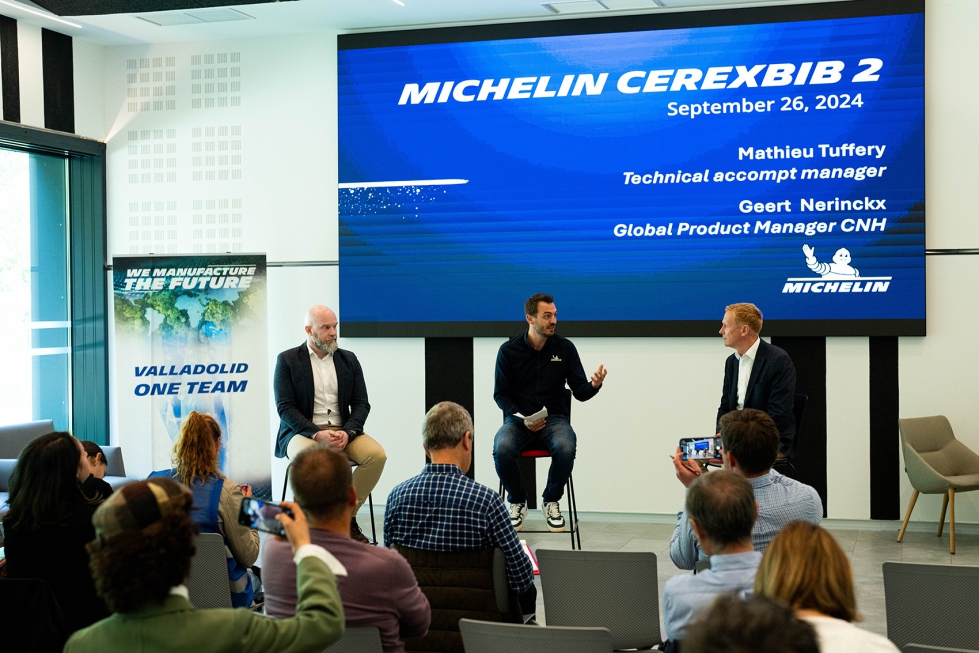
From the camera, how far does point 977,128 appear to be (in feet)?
19.7

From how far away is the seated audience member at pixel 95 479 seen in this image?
323 centimetres

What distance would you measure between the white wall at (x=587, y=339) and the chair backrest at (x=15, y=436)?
5.47 ft

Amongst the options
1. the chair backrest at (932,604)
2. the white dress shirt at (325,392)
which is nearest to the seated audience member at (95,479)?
the white dress shirt at (325,392)

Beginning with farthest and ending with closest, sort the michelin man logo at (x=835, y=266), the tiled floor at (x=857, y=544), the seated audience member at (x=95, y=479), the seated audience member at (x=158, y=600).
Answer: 1. the michelin man logo at (x=835, y=266)
2. the tiled floor at (x=857, y=544)
3. the seated audience member at (x=95, y=479)
4. the seated audience member at (x=158, y=600)

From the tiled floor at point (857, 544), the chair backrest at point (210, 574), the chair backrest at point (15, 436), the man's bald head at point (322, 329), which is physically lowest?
the tiled floor at point (857, 544)

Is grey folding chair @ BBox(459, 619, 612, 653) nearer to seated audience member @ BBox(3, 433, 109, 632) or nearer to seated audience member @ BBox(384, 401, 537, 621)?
seated audience member @ BBox(384, 401, 537, 621)

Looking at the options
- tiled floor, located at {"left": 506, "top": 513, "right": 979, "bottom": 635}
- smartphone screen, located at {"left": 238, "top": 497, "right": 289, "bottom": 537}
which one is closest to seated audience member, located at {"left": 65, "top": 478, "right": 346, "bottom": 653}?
smartphone screen, located at {"left": 238, "top": 497, "right": 289, "bottom": 537}

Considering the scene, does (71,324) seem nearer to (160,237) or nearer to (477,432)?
(160,237)

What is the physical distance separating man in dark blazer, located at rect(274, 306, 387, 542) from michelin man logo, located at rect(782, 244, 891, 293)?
114 inches

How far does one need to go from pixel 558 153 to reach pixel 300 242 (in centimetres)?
206

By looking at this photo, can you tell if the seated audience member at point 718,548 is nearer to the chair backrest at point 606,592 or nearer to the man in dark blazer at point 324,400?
the chair backrest at point 606,592

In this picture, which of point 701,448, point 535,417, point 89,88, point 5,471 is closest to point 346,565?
point 701,448

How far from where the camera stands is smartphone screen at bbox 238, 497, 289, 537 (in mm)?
1910

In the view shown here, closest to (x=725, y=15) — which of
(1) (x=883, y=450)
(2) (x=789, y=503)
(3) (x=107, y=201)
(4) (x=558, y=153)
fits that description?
(4) (x=558, y=153)
